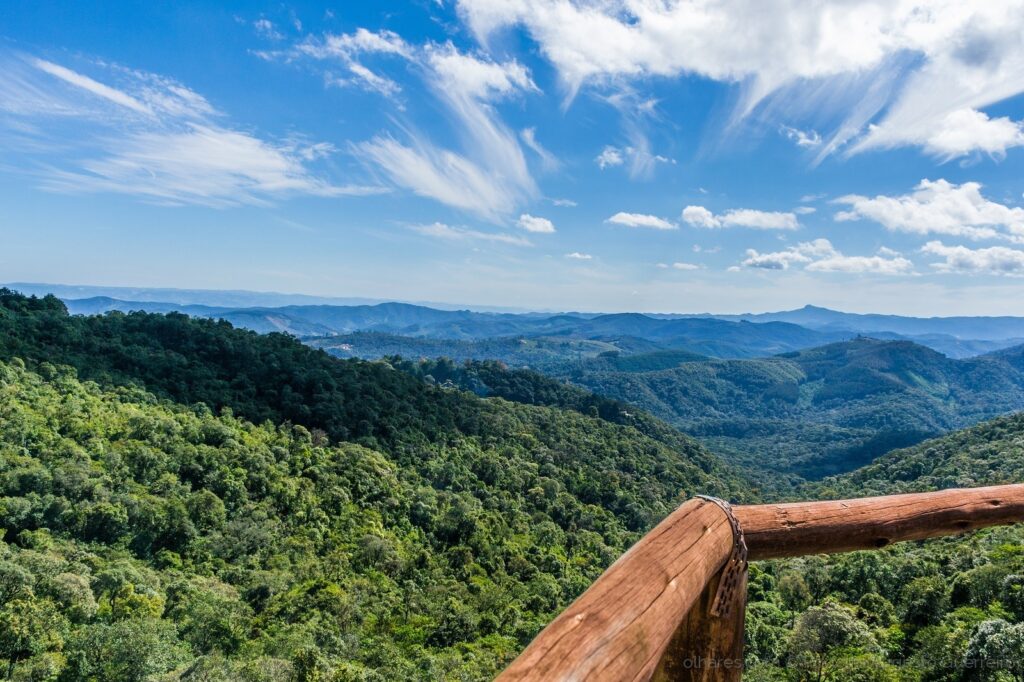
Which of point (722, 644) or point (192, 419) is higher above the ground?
point (722, 644)

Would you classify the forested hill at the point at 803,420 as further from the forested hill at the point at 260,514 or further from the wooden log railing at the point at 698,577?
the wooden log railing at the point at 698,577

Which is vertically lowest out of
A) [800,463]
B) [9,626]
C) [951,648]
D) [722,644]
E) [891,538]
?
[800,463]

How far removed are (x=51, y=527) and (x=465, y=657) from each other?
21286 millimetres

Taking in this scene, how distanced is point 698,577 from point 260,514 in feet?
123

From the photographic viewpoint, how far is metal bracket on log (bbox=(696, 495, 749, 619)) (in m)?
1.56

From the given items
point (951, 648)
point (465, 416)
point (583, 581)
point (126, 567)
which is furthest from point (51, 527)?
point (465, 416)

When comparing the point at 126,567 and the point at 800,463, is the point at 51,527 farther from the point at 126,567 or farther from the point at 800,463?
the point at 800,463

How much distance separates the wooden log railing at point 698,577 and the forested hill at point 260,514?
18442mm

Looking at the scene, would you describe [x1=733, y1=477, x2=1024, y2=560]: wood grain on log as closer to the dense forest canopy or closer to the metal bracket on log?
the metal bracket on log

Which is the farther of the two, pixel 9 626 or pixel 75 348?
pixel 75 348

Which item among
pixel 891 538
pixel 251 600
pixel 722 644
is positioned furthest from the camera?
pixel 251 600

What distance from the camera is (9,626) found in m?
16.0

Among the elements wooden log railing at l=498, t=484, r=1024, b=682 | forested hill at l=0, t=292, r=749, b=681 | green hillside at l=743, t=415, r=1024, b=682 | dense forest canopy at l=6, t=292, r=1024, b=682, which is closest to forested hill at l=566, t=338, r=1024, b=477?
dense forest canopy at l=6, t=292, r=1024, b=682

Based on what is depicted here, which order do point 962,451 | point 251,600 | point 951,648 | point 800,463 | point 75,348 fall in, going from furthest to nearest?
point 800,463 < point 962,451 < point 75,348 < point 251,600 < point 951,648
